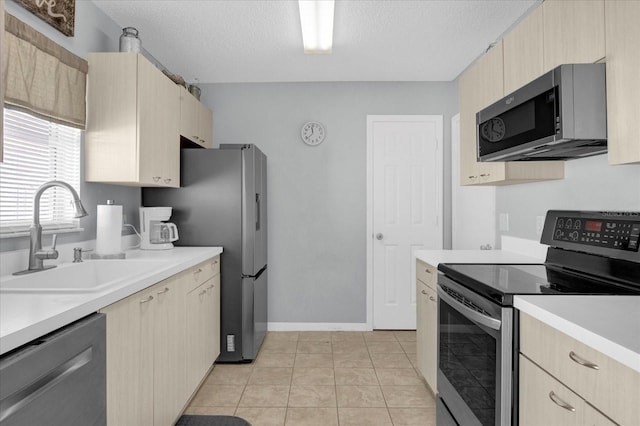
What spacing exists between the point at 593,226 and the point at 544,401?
869mm

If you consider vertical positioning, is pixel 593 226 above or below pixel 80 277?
above

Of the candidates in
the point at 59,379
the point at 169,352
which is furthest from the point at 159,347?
the point at 59,379

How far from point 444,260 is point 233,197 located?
1.62 metres

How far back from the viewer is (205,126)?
3.48 metres

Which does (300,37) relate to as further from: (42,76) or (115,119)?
(42,76)

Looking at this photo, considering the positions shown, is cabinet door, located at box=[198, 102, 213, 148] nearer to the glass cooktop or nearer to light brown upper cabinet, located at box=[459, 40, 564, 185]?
light brown upper cabinet, located at box=[459, 40, 564, 185]

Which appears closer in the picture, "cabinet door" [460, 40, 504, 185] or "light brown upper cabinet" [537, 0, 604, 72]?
"light brown upper cabinet" [537, 0, 604, 72]

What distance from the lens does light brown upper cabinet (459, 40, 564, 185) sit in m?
2.07

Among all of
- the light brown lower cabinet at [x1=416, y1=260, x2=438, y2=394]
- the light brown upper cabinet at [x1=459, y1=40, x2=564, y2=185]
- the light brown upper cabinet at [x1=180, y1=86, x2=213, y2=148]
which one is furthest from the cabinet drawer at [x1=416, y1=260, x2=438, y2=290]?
the light brown upper cabinet at [x1=180, y1=86, x2=213, y2=148]

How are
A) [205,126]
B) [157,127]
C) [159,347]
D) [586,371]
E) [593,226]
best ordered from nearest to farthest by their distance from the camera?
[586,371], [593,226], [159,347], [157,127], [205,126]

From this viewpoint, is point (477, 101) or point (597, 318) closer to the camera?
point (597, 318)

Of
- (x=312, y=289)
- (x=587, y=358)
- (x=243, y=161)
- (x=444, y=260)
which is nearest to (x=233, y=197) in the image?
(x=243, y=161)

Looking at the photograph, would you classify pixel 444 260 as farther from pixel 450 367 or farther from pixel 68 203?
pixel 68 203

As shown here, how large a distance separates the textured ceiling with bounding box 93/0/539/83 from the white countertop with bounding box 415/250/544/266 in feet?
5.27
